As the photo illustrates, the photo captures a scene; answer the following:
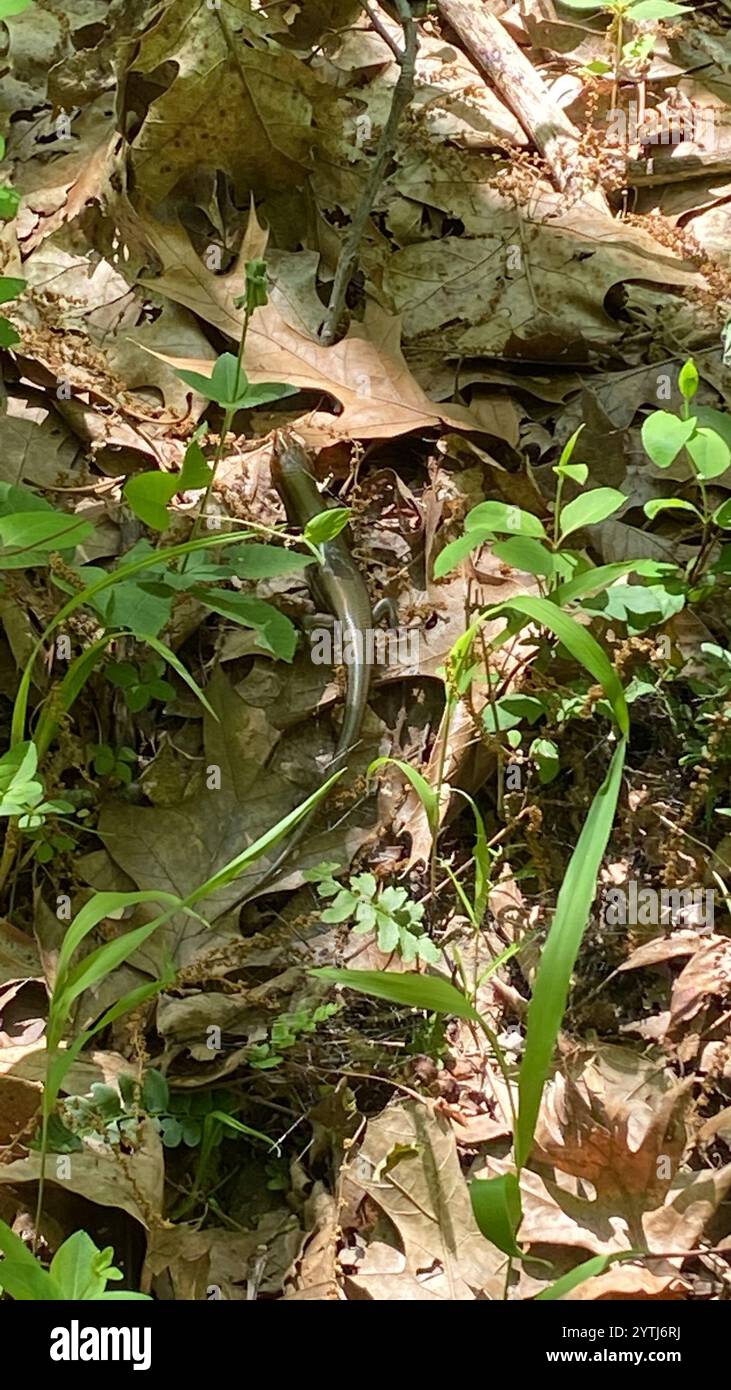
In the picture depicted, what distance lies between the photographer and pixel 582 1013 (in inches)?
83.0

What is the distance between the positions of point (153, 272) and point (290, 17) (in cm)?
103

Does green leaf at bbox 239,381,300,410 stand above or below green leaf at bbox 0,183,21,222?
below

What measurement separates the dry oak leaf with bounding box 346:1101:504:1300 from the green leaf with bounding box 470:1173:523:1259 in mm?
274

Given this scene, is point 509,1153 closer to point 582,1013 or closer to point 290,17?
point 582,1013

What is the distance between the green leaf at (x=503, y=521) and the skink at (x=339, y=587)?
0.49 meters

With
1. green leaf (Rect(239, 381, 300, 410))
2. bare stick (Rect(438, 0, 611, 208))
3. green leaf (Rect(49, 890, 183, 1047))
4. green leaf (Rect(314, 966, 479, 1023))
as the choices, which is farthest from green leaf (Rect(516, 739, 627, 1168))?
bare stick (Rect(438, 0, 611, 208))

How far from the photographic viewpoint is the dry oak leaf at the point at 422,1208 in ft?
5.73

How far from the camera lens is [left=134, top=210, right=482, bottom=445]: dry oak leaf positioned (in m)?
2.81

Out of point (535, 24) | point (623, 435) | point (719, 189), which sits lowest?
point (623, 435)

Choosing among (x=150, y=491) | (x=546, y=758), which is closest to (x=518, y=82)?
(x=150, y=491)

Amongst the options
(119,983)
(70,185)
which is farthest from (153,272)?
(119,983)

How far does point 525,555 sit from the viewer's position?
2064 mm
